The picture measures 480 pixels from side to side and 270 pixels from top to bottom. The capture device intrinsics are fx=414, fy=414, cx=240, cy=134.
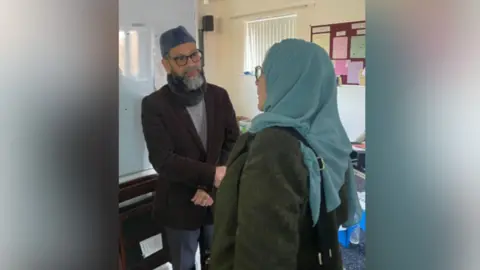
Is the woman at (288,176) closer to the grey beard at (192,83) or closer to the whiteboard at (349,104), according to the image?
the whiteboard at (349,104)

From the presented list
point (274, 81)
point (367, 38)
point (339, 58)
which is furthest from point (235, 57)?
point (367, 38)

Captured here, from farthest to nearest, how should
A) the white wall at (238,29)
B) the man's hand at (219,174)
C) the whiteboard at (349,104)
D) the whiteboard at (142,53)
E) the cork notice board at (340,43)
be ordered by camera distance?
the white wall at (238,29) → the cork notice board at (340,43) → the whiteboard at (142,53) → the man's hand at (219,174) → the whiteboard at (349,104)

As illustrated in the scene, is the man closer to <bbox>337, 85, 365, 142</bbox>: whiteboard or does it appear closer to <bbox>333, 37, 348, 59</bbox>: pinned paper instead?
<bbox>337, 85, 365, 142</bbox>: whiteboard

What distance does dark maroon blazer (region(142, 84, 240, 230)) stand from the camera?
1194 millimetres

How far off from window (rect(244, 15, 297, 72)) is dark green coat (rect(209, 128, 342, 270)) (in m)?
1.35

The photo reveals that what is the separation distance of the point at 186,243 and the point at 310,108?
2.55ft

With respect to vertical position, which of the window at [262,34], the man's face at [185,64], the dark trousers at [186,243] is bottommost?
the dark trousers at [186,243]

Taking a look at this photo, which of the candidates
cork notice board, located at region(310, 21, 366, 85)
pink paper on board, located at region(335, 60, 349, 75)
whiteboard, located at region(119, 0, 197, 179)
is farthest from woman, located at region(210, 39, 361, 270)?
pink paper on board, located at region(335, 60, 349, 75)

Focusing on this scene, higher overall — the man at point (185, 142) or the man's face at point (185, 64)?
the man's face at point (185, 64)

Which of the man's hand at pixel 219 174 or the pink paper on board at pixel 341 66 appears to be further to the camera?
the pink paper on board at pixel 341 66

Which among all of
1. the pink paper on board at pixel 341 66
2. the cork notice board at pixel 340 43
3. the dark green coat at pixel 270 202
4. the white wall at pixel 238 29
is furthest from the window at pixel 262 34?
the dark green coat at pixel 270 202

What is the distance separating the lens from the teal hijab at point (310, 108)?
2.28ft

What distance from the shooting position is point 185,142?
4.01 feet

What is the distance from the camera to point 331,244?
72cm
